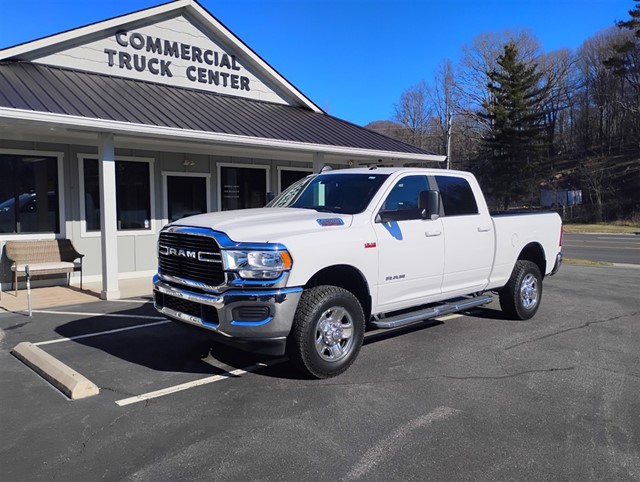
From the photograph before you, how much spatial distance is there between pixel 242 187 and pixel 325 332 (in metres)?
9.74

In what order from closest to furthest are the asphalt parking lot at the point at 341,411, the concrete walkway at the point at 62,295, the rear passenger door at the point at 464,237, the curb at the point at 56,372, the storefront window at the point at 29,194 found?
the asphalt parking lot at the point at 341,411 < the curb at the point at 56,372 < the rear passenger door at the point at 464,237 < the concrete walkway at the point at 62,295 < the storefront window at the point at 29,194

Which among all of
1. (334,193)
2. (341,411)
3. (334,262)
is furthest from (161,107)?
(341,411)

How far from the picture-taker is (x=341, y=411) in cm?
428

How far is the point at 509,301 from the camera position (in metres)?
7.44

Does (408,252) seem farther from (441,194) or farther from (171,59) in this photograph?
(171,59)

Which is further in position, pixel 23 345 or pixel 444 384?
pixel 23 345

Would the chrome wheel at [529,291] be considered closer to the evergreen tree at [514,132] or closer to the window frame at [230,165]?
the window frame at [230,165]

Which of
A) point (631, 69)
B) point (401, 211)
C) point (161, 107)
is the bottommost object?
point (401, 211)

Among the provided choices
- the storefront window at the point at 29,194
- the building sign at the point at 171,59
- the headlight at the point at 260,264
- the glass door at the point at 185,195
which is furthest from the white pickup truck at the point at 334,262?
the building sign at the point at 171,59

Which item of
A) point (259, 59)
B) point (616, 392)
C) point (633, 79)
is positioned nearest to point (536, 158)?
point (633, 79)

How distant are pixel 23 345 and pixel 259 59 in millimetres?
9900

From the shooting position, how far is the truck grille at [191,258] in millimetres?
4766

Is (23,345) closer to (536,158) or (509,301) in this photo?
(509,301)

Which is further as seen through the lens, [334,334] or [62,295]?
[62,295]
